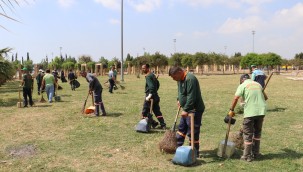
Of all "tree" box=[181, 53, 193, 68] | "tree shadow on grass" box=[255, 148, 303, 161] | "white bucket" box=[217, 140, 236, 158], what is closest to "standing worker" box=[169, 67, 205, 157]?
"white bucket" box=[217, 140, 236, 158]

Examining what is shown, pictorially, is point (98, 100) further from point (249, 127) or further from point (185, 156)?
point (249, 127)

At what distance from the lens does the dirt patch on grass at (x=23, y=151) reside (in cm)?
762

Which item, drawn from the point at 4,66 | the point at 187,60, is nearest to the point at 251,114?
the point at 4,66

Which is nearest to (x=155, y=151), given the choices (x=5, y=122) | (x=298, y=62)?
(x=5, y=122)

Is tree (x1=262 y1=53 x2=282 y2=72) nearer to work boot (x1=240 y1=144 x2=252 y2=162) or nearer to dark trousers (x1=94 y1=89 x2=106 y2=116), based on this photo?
dark trousers (x1=94 y1=89 x2=106 y2=116)

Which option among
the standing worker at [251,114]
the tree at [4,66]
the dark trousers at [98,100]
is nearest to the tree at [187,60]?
the tree at [4,66]

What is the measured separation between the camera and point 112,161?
7.06 m

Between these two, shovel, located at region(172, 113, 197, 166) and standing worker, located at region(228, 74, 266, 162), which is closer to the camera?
shovel, located at region(172, 113, 197, 166)

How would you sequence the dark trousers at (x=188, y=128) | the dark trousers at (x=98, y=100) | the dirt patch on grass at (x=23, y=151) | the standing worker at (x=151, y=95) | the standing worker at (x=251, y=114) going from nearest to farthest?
the standing worker at (x=251, y=114) < the dark trousers at (x=188, y=128) < the dirt patch on grass at (x=23, y=151) < the standing worker at (x=151, y=95) < the dark trousers at (x=98, y=100)

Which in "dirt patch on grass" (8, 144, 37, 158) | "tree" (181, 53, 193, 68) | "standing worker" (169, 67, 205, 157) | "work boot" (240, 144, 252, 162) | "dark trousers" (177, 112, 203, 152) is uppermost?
"tree" (181, 53, 193, 68)

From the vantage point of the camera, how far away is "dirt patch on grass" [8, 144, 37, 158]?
25.0 ft

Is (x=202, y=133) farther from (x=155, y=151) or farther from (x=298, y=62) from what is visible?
(x=298, y=62)

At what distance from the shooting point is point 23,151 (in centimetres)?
797

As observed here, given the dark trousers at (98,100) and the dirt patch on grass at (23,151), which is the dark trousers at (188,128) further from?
the dark trousers at (98,100)
